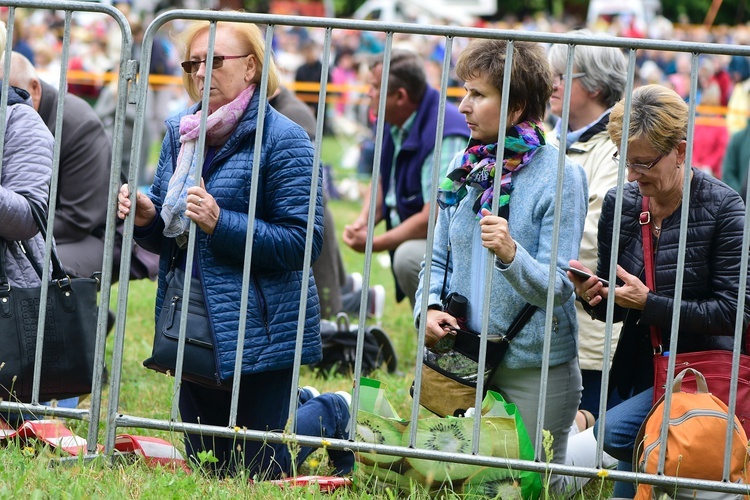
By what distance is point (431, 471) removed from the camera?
347 cm

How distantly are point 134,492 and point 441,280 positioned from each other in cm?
125

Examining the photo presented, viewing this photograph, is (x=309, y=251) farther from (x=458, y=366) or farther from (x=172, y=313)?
(x=458, y=366)

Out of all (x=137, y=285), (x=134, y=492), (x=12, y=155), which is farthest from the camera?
(x=137, y=285)

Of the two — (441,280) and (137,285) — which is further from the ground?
(441,280)

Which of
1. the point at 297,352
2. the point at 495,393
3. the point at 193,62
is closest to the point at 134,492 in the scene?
the point at 297,352

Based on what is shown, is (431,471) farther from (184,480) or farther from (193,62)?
(193,62)

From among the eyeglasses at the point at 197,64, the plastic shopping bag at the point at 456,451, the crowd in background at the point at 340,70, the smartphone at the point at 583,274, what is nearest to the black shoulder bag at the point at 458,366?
the plastic shopping bag at the point at 456,451

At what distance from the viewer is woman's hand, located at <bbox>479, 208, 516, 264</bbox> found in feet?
10.8

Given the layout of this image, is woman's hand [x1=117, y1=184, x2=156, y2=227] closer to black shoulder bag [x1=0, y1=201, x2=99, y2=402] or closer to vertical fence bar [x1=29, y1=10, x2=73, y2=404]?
vertical fence bar [x1=29, y1=10, x2=73, y2=404]

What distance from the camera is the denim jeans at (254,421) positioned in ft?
12.3

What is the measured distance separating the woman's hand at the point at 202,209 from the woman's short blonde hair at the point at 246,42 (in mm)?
416


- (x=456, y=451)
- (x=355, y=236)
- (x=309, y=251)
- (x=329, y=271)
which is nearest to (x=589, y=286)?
(x=456, y=451)

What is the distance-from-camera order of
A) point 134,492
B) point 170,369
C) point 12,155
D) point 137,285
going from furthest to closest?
point 137,285 → point 12,155 → point 170,369 → point 134,492

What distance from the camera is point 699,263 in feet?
11.0
